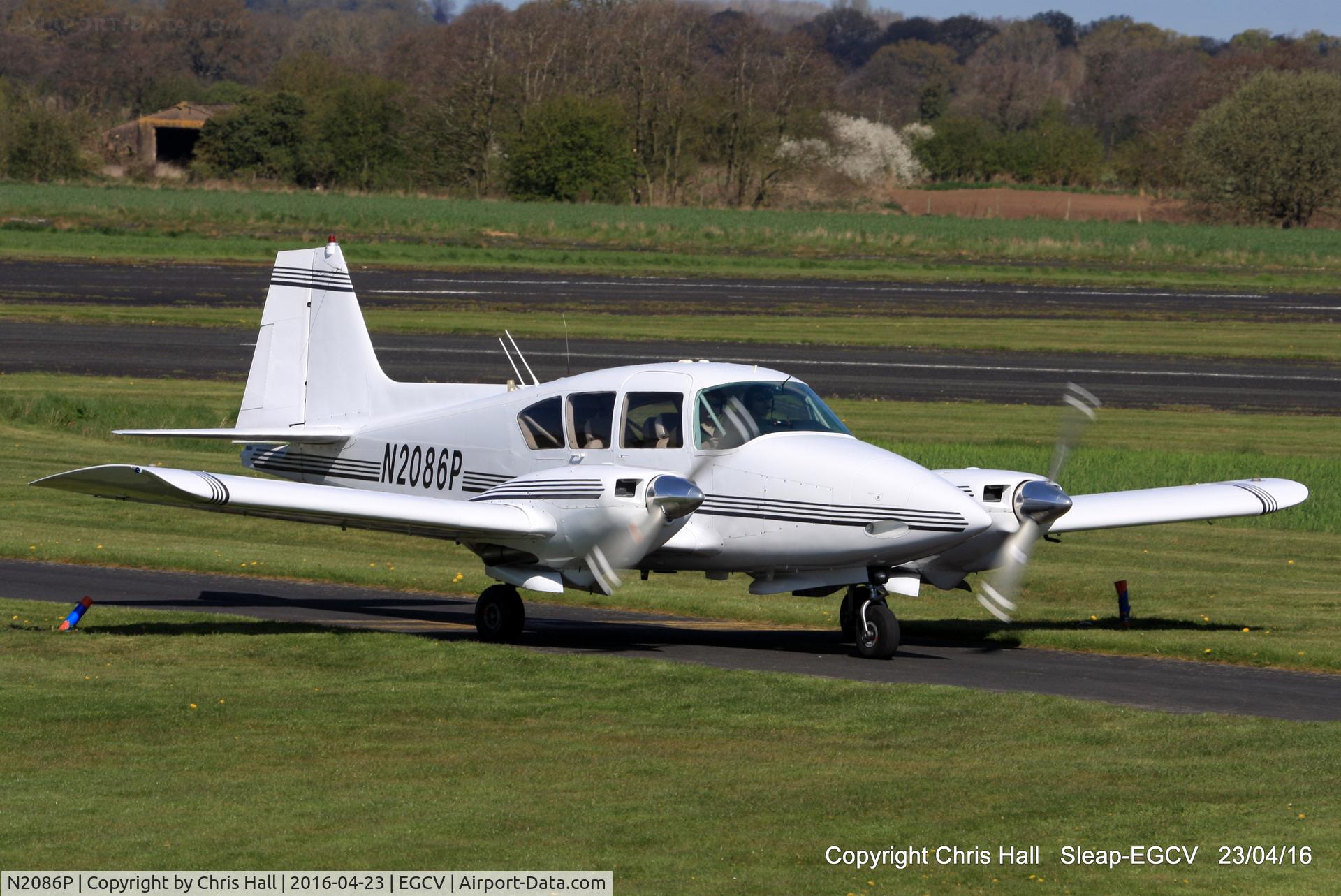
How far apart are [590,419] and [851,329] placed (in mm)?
37409

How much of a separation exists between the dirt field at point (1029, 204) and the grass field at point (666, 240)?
1813cm

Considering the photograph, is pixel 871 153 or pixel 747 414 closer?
pixel 747 414

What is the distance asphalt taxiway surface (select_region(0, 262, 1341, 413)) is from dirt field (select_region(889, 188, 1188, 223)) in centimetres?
6110

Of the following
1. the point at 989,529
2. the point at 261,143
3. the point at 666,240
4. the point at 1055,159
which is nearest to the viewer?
the point at 989,529

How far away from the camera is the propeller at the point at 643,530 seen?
47.7 ft

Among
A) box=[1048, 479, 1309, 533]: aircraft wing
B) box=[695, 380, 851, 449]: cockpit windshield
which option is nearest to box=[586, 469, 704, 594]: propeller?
box=[695, 380, 851, 449]: cockpit windshield

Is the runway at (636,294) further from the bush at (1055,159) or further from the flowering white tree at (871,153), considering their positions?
the bush at (1055,159)

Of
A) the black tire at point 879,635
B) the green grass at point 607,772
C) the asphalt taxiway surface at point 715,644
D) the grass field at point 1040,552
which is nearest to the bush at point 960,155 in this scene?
the grass field at point 1040,552

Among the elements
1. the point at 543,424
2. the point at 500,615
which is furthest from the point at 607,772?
the point at 543,424

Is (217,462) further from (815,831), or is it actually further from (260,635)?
(815,831)

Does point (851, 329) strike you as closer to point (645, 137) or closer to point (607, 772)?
point (607, 772)

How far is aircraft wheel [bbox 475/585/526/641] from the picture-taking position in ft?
54.0

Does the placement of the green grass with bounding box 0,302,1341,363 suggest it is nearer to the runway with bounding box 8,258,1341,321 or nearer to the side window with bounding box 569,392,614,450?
the runway with bounding box 8,258,1341,321

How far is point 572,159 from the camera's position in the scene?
379 feet
